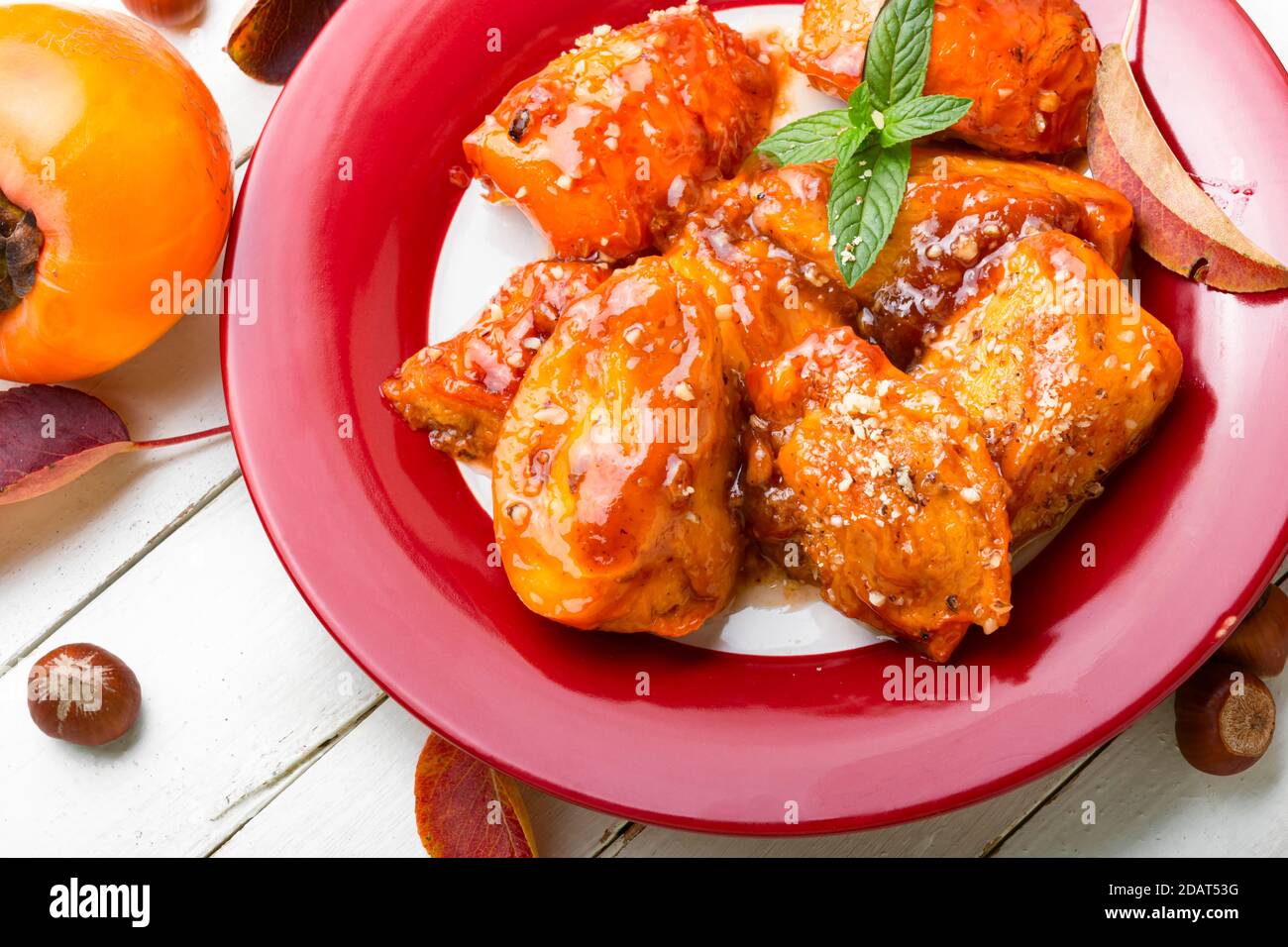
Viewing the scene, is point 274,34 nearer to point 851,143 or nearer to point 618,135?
point 618,135

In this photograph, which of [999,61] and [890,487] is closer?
[890,487]

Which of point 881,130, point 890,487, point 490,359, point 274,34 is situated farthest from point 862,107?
point 274,34

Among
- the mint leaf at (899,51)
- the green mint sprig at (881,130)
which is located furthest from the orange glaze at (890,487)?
the mint leaf at (899,51)

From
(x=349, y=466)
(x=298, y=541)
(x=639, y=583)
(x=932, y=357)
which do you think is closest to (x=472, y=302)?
(x=349, y=466)

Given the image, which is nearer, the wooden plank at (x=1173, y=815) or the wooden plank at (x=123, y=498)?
the wooden plank at (x=1173, y=815)

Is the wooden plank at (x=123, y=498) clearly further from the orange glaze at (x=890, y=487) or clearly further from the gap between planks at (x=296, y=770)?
the orange glaze at (x=890, y=487)

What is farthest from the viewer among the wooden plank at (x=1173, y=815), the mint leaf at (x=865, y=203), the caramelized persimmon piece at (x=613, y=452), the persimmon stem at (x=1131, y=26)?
the wooden plank at (x=1173, y=815)
